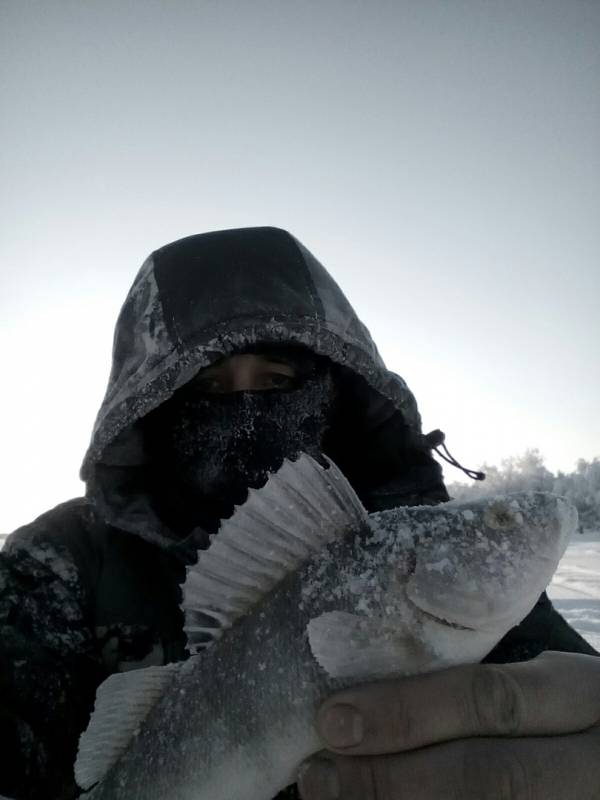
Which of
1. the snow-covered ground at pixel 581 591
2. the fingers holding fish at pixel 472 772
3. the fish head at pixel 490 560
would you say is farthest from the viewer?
the snow-covered ground at pixel 581 591

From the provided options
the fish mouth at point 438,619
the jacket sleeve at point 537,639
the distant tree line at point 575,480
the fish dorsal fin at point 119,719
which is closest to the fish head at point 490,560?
the fish mouth at point 438,619

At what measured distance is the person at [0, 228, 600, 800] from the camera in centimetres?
236

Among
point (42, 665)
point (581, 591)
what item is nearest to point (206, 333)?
point (42, 665)

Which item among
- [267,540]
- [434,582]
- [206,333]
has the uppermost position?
[206,333]

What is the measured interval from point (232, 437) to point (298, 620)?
1312 mm

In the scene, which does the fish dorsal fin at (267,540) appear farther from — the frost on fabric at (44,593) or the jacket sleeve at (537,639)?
the jacket sleeve at (537,639)

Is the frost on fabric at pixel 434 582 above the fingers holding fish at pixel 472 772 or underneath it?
above

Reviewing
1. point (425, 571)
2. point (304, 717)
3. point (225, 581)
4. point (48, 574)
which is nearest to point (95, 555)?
point (48, 574)

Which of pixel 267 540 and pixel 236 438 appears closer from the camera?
pixel 267 540

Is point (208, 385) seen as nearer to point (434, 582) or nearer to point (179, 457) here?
point (179, 457)

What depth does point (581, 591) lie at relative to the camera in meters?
9.26

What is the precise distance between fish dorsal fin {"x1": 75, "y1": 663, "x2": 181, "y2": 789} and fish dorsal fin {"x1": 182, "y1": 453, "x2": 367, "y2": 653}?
14cm

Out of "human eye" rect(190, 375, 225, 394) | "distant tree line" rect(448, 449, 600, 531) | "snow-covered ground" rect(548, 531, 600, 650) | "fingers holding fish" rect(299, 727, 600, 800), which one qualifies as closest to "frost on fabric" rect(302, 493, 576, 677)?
"fingers holding fish" rect(299, 727, 600, 800)

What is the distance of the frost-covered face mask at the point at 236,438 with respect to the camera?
2781mm
